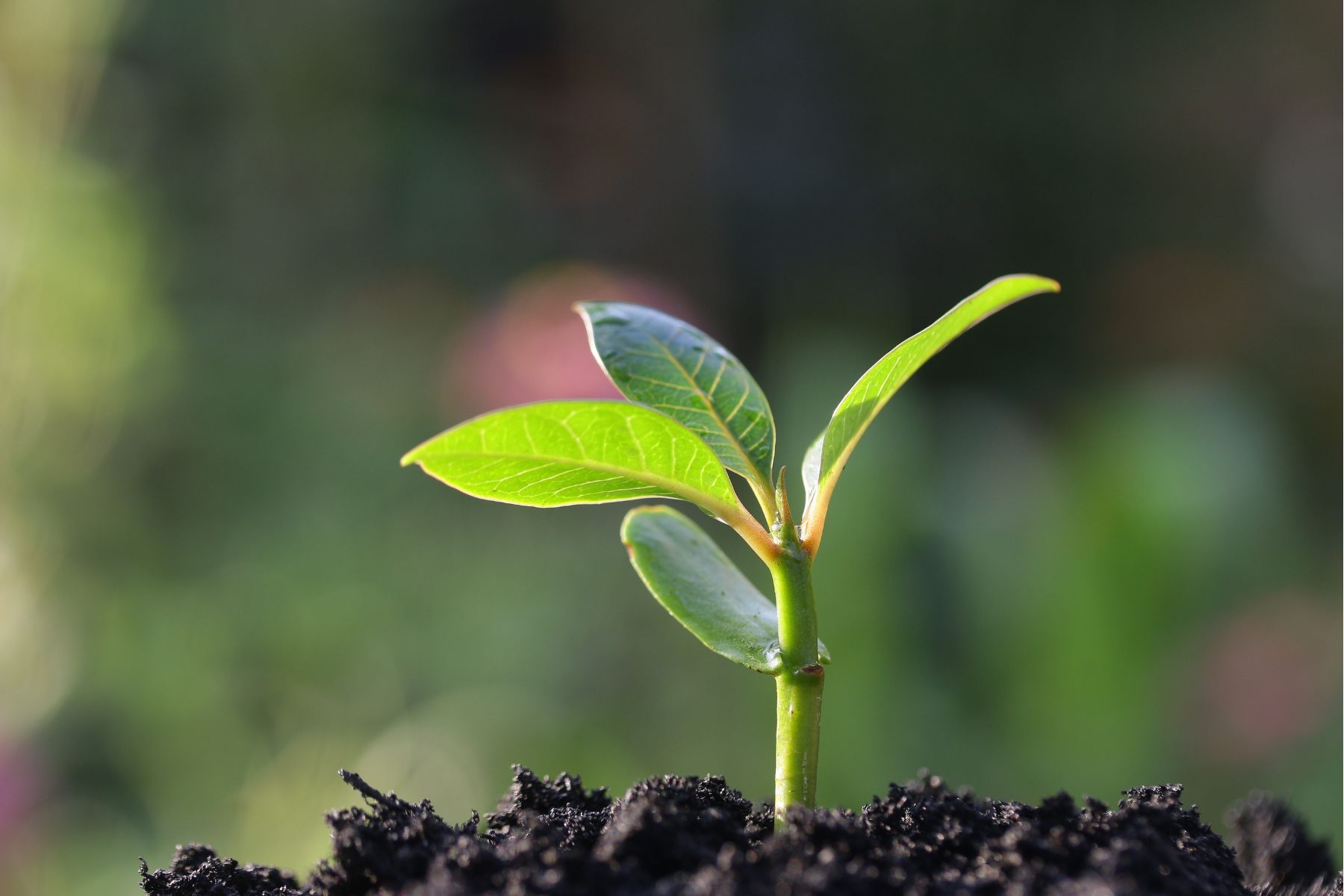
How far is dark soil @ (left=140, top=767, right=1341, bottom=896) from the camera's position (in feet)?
1.02

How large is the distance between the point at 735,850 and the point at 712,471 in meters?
0.12

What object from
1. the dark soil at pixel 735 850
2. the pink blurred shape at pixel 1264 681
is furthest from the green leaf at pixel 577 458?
the pink blurred shape at pixel 1264 681

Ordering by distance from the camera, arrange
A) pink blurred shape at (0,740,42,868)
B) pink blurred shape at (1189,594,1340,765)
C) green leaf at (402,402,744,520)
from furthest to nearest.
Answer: pink blurred shape at (1189,594,1340,765)
pink blurred shape at (0,740,42,868)
green leaf at (402,402,744,520)

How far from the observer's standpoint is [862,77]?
254 centimetres

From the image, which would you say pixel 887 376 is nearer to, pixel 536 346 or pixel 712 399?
pixel 712 399

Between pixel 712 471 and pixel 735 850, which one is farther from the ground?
pixel 712 471

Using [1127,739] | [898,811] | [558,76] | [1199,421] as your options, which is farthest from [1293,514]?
[898,811]

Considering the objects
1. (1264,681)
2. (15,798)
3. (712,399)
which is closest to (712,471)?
(712,399)

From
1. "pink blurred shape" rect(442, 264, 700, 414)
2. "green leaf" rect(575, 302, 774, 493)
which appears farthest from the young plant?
"pink blurred shape" rect(442, 264, 700, 414)

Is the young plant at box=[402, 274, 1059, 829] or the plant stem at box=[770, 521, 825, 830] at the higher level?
the young plant at box=[402, 274, 1059, 829]

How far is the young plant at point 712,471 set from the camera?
329mm

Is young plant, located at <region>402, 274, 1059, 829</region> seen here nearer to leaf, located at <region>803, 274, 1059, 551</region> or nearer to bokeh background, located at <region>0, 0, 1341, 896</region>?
leaf, located at <region>803, 274, 1059, 551</region>

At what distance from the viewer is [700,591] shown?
0.38m

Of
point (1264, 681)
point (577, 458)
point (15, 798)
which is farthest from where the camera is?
point (1264, 681)
